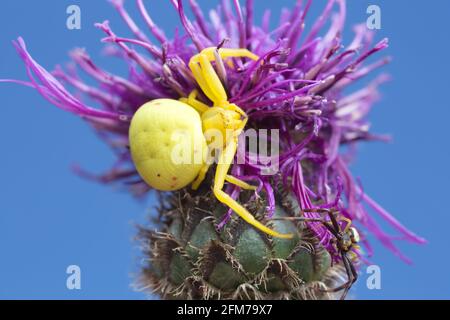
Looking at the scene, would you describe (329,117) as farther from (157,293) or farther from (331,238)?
(157,293)

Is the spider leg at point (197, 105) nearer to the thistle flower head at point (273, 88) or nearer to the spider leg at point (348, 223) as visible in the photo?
the thistle flower head at point (273, 88)

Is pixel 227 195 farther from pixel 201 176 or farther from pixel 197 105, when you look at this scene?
pixel 197 105

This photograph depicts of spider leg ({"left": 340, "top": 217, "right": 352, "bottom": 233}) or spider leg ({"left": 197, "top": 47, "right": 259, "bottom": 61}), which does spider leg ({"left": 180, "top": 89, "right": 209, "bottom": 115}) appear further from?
spider leg ({"left": 340, "top": 217, "right": 352, "bottom": 233})

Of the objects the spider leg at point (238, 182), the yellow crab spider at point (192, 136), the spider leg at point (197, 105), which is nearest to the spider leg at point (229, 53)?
the yellow crab spider at point (192, 136)

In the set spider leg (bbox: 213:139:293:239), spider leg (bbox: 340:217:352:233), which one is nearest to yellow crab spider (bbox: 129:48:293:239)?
spider leg (bbox: 213:139:293:239)

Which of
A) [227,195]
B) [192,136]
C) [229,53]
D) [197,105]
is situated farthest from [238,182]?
[229,53]
